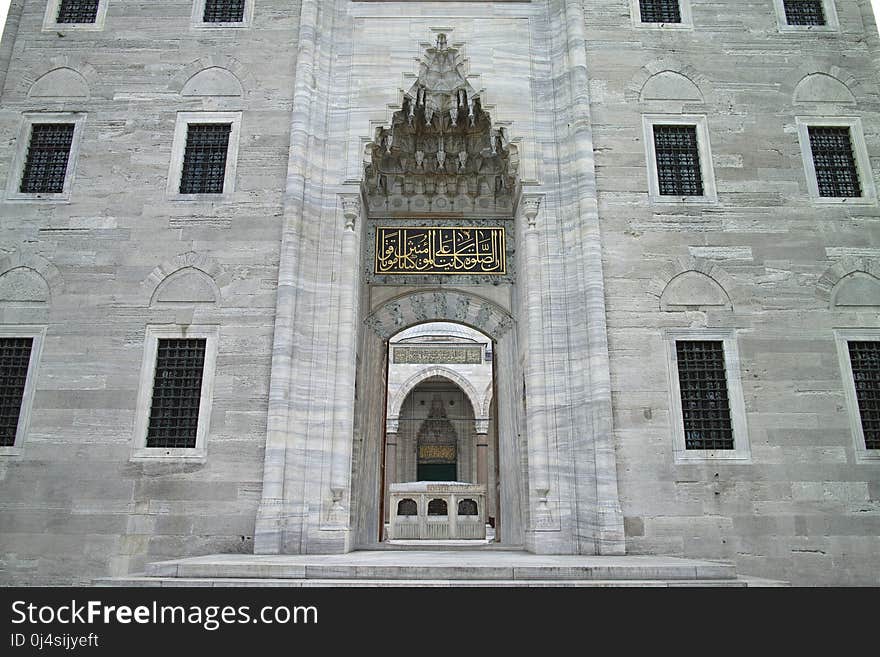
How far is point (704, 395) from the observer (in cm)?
799

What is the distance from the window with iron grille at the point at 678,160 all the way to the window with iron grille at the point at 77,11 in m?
8.54

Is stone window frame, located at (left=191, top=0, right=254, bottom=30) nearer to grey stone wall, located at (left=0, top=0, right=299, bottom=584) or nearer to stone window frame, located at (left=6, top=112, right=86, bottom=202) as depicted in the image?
grey stone wall, located at (left=0, top=0, right=299, bottom=584)

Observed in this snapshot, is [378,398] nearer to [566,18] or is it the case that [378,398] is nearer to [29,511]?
[29,511]

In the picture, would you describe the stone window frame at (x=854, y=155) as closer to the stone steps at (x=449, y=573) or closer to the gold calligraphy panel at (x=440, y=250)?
the gold calligraphy panel at (x=440, y=250)

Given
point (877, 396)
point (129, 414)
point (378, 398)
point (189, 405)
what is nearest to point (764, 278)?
point (877, 396)

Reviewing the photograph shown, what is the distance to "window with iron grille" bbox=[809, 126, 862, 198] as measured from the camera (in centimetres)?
879

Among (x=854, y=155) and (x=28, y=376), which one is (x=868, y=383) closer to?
(x=854, y=155)

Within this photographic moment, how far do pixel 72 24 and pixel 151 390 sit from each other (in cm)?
583

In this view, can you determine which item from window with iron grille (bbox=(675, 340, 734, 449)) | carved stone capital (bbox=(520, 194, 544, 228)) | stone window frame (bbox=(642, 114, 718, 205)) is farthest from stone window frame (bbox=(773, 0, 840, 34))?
window with iron grille (bbox=(675, 340, 734, 449))

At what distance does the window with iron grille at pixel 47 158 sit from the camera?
883 centimetres

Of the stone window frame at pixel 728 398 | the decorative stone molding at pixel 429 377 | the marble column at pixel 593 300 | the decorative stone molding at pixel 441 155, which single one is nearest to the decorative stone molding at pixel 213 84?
the decorative stone molding at pixel 441 155

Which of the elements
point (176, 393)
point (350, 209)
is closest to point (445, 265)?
point (350, 209)

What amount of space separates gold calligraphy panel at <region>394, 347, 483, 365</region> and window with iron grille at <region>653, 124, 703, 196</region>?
12.5 metres

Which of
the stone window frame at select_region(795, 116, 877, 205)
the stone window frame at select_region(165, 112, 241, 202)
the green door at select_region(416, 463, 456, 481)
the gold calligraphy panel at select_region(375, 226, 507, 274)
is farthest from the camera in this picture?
the green door at select_region(416, 463, 456, 481)
